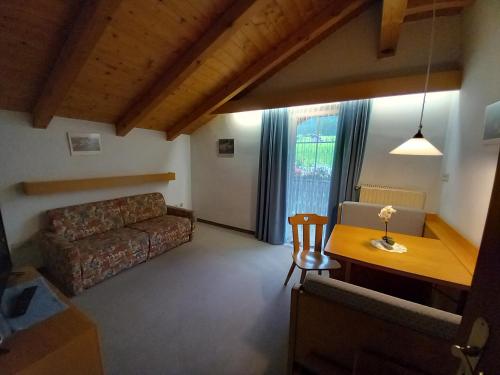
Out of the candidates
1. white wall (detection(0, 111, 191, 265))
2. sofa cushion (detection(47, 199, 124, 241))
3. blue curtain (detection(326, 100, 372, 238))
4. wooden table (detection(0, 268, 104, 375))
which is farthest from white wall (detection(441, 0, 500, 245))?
white wall (detection(0, 111, 191, 265))

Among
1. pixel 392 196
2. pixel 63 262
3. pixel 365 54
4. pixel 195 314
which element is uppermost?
pixel 365 54

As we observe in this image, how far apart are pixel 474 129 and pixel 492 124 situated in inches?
15.5

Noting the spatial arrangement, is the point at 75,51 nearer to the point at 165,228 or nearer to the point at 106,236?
the point at 106,236

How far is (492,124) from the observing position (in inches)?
61.0

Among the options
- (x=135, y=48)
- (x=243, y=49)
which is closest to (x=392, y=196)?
(x=243, y=49)

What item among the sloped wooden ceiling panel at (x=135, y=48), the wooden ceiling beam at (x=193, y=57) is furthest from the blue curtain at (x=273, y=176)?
the sloped wooden ceiling panel at (x=135, y=48)

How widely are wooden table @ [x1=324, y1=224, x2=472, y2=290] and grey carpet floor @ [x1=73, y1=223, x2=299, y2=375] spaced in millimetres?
878

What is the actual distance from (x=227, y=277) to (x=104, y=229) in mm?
1902

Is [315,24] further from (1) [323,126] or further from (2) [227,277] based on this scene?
(2) [227,277]

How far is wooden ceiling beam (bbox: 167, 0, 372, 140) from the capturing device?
2293 mm

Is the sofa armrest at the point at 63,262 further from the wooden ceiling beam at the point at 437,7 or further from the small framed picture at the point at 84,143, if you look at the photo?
the wooden ceiling beam at the point at 437,7

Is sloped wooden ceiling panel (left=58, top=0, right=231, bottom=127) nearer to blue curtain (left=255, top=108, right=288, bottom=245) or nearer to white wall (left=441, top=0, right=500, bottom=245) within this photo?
blue curtain (left=255, top=108, right=288, bottom=245)

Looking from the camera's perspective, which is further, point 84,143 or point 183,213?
point 183,213

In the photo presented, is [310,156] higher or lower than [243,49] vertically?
lower
